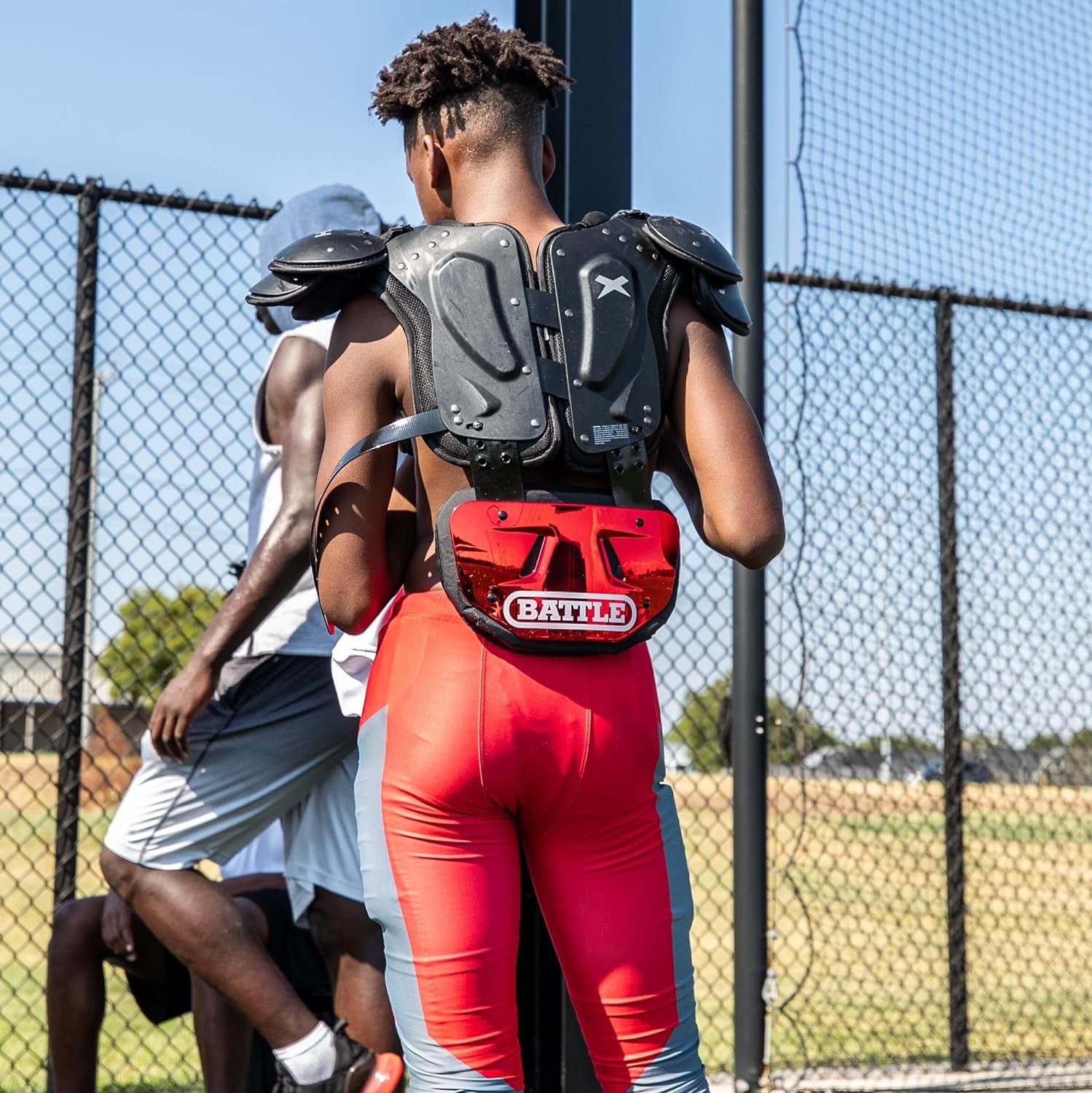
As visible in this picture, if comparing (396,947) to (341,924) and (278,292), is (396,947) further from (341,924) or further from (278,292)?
(341,924)

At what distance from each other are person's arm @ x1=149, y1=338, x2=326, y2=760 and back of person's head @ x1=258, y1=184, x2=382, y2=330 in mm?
476

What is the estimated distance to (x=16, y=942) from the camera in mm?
8594

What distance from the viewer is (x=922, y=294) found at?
467cm

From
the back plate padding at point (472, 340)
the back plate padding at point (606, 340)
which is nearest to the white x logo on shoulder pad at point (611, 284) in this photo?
the back plate padding at point (606, 340)

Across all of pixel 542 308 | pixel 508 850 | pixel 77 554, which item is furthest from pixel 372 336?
pixel 77 554

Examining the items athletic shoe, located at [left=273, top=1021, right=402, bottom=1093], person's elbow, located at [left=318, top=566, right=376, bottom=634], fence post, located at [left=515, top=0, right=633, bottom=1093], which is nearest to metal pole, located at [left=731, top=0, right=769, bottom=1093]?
fence post, located at [left=515, top=0, right=633, bottom=1093]

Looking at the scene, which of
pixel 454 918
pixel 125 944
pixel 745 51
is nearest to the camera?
pixel 454 918

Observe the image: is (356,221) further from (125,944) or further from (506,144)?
(125,944)

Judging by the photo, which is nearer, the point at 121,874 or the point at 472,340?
the point at 472,340

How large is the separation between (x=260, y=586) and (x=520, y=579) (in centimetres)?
99

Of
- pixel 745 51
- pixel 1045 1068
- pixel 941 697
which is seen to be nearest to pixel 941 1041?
pixel 1045 1068

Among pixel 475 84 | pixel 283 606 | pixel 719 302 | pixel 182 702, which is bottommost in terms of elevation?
pixel 182 702

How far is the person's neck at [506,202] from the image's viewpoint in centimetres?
190

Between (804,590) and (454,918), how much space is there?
2.68 m
